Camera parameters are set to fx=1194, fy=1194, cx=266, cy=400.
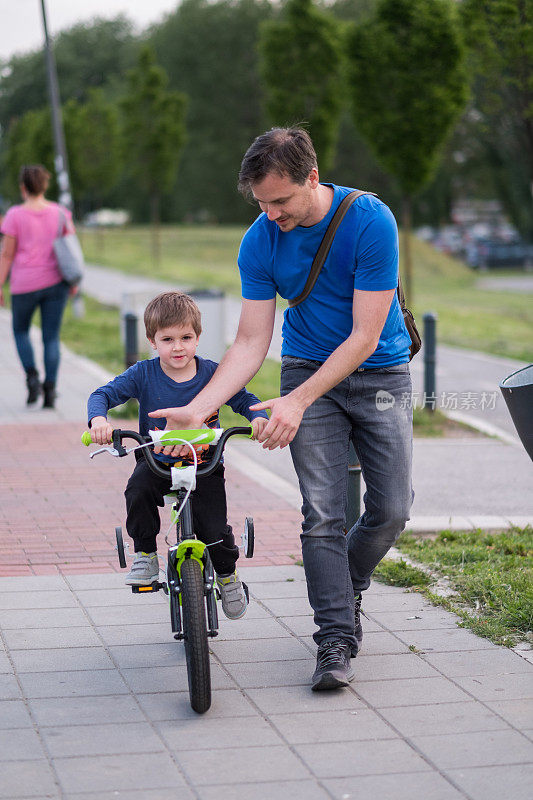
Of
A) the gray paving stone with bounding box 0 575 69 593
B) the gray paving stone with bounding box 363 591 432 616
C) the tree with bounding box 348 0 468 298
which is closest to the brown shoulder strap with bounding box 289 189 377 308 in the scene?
the gray paving stone with bounding box 363 591 432 616

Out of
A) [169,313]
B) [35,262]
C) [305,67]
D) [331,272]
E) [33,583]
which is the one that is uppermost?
[305,67]

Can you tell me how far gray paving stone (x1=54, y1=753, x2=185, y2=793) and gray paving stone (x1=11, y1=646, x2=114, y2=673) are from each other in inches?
32.6

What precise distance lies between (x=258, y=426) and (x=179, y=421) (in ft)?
0.99

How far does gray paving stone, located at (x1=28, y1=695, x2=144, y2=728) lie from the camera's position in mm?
3773

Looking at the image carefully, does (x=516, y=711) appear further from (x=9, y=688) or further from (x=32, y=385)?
(x=32, y=385)

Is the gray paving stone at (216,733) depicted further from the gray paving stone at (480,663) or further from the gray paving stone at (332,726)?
the gray paving stone at (480,663)

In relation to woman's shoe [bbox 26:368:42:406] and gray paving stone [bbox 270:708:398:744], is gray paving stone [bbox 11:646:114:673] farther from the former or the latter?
woman's shoe [bbox 26:368:42:406]

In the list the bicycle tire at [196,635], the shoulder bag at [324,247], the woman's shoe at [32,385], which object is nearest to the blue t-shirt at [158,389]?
the shoulder bag at [324,247]

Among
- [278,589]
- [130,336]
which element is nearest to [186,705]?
[278,589]

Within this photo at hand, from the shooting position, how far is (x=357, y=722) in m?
3.77

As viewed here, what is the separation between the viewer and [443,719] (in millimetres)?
3789

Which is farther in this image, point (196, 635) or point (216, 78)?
point (216, 78)

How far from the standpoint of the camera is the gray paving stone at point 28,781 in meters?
3.21

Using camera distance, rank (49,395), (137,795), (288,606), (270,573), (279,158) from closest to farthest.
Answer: (137,795) < (279,158) < (288,606) < (270,573) < (49,395)
